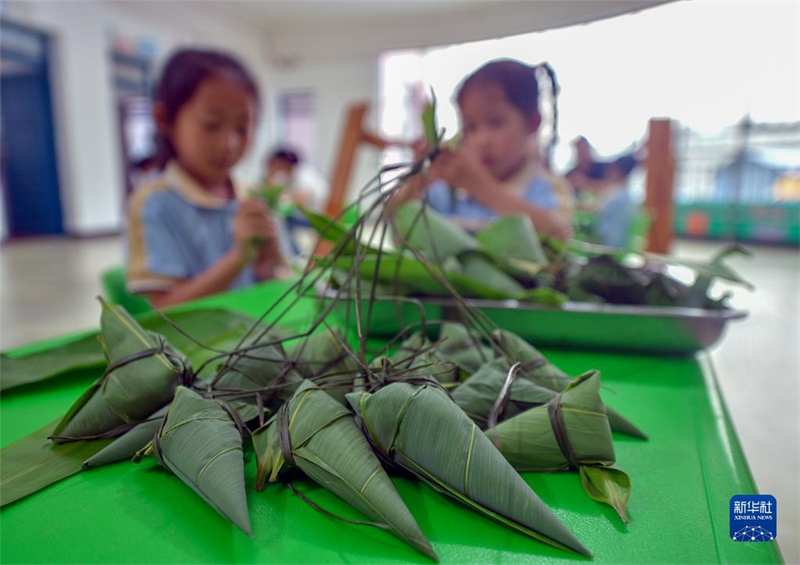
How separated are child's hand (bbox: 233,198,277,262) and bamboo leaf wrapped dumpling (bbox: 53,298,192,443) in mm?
639

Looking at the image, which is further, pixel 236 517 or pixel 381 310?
pixel 381 310

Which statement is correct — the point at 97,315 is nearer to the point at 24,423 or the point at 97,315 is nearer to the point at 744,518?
the point at 24,423

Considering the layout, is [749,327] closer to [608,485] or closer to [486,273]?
[486,273]

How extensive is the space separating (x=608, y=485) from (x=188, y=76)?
944mm

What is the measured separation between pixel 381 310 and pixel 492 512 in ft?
0.72

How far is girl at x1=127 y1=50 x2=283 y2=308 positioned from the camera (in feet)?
3.04

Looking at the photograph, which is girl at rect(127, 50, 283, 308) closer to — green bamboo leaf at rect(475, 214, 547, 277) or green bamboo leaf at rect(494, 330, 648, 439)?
green bamboo leaf at rect(475, 214, 547, 277)

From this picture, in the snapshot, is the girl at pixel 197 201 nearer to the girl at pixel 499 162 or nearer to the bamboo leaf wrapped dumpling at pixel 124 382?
the girl at pixel 499 162

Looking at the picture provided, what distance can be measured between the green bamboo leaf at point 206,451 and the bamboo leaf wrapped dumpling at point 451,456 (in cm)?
5

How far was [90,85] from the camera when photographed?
4754 mm

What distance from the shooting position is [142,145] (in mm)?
5738

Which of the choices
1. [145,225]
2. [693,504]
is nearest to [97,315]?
[693,504]

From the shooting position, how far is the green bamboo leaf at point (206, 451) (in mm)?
201

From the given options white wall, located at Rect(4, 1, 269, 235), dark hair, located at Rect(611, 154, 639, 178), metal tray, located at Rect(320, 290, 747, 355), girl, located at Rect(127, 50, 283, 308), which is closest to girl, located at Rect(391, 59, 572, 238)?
metal tray, located at Rect(320, 290, 747, 355)
